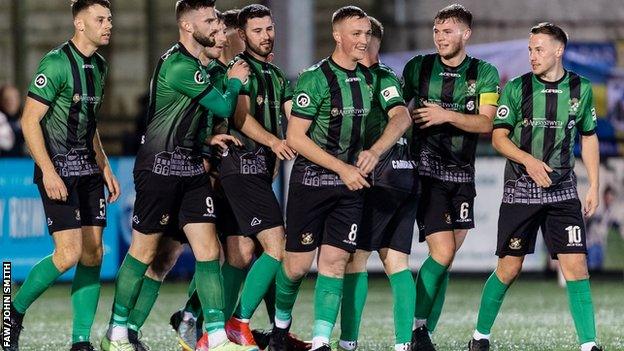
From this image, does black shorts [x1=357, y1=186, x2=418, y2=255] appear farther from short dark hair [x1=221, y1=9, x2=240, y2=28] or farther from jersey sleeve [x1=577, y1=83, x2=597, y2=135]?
short dark hair [x1=221, y1=9, x2=240, y2=28]

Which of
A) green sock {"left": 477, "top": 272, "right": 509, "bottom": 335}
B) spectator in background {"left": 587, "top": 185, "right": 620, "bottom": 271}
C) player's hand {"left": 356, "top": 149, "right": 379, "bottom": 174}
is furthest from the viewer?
spectator in background {"left": 587, "top": 185, "right": 620, "bottom": 271}

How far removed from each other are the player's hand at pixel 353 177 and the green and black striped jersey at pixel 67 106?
1407 mm

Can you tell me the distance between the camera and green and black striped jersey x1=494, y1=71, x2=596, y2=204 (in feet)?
26.5

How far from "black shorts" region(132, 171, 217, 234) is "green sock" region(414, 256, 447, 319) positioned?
1351 millimetres

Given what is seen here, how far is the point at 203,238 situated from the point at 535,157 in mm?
1839

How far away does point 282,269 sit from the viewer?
8.10 metres

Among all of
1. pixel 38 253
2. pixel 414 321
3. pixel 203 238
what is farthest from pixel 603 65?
pixel 203 238

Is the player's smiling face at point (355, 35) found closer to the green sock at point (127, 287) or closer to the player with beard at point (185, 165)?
the player with beard at point (185, 165)

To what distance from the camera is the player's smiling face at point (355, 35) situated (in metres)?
7.75

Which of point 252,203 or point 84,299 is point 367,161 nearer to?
point 252,203

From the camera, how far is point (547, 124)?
26.4 feet

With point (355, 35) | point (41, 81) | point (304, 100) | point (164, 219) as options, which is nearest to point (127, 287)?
point (164, 219)

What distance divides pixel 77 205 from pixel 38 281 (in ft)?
1.50

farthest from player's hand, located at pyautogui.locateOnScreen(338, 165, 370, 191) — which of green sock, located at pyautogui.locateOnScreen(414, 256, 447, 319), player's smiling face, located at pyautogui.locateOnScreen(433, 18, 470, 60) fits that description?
player's smiling face, located at pyautogui.locateOnScreen(433, 18, 470, 60)
